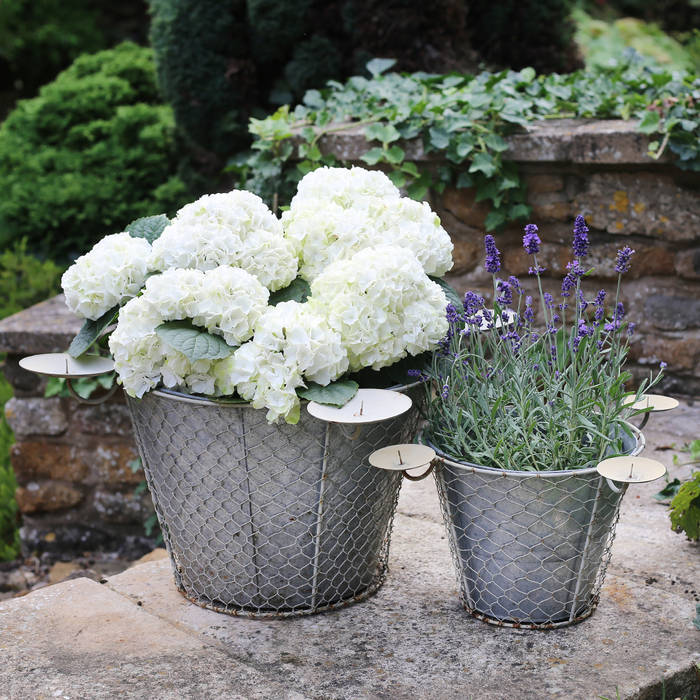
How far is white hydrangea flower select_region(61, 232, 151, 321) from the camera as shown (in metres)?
1.76

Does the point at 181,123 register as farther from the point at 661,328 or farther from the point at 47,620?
the point at 47,620

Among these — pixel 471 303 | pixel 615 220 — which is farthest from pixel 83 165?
pixel 471 303

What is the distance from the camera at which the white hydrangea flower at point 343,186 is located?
191 centimetres

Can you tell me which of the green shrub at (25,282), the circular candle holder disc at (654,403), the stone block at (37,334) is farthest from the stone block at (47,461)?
the circular candle holder disc at (654,403)

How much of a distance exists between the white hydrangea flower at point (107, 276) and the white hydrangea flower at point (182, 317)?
0.10m

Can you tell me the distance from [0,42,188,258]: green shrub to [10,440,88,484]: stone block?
1.60 metres

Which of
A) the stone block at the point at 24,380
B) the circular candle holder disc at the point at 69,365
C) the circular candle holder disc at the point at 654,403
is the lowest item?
the stone block at the point at 24,380

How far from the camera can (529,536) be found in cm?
168

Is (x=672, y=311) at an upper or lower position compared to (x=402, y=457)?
lower

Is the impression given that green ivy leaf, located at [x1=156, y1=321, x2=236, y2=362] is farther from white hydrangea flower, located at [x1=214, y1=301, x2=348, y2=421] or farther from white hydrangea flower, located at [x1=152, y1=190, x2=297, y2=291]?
white hydrangea flower, located at [x1=152, y1=190, x2=297, y2=291]

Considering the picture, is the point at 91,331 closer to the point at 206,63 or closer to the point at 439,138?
the point at 439,138

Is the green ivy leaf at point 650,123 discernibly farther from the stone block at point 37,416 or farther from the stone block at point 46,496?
the stone block at point 46,496

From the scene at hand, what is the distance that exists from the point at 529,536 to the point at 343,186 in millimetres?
819

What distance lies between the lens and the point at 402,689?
158 centimetres
